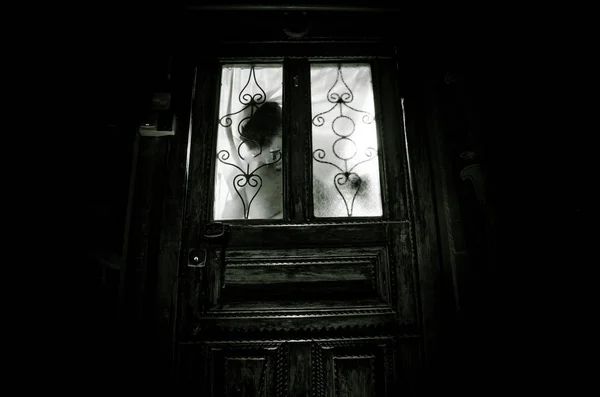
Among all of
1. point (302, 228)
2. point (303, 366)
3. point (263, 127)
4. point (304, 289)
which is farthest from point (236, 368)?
point (263, 127)

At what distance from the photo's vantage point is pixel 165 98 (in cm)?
268

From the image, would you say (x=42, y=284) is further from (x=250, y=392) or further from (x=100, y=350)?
(x=250, y=392)

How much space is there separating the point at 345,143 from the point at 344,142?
0.04 ft

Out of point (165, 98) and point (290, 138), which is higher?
point (165, 98)

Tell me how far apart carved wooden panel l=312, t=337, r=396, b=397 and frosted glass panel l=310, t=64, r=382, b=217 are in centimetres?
88

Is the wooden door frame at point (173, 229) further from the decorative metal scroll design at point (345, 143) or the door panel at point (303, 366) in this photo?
the decorative metal scroll design at point (345, 143)

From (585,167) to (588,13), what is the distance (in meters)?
1.09

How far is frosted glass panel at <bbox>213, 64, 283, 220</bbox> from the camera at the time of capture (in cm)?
263

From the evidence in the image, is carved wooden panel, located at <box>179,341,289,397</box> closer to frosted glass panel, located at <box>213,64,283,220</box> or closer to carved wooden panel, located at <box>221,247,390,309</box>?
carved wooden panel, located at <box>221,247,390,309</box>

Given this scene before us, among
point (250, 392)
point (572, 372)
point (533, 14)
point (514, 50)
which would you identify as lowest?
point (250, 392)

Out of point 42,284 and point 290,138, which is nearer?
point 42,284

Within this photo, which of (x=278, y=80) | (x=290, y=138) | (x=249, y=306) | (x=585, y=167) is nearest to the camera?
(x=585, y=167)

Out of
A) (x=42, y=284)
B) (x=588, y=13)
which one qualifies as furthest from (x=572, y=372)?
(x=42, y=284)

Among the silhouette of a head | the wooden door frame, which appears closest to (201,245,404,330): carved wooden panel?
the wooden door frame
